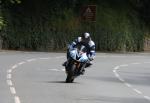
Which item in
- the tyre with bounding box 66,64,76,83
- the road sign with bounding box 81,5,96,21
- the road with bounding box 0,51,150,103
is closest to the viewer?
the road with bounding box 0,51,150,103

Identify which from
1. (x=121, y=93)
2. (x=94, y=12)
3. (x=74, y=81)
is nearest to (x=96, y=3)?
(x=94, y=12)

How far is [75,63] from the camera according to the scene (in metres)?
24.8

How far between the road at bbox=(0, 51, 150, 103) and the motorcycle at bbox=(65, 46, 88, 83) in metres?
0.33

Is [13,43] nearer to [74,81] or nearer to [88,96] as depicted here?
[74,81]

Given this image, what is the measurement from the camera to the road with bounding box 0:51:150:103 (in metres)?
18.9

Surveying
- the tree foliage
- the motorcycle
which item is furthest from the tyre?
the tree foliage

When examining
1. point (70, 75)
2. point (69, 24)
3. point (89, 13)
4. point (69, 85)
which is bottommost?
point (69, 85)

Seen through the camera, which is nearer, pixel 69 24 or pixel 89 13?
pixel 89 13

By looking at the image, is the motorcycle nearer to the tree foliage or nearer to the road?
the road

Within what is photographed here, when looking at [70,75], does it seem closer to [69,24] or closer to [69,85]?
[69,85]

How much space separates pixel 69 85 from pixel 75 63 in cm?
156

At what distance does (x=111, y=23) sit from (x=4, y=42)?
961 centimetres

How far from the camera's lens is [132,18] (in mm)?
58594

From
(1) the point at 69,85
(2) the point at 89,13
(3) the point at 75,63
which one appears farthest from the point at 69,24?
(1) the point at 69,85
